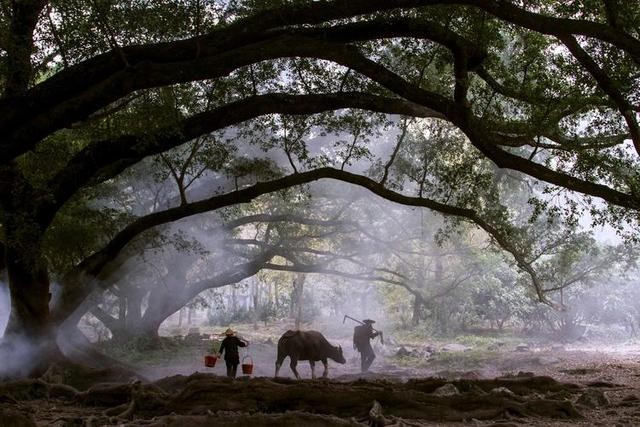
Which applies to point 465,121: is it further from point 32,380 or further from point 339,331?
point 339,331

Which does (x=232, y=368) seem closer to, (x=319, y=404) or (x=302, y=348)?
(x=302, y=348)

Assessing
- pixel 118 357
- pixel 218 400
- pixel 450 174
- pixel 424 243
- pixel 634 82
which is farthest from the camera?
pixel 424 243

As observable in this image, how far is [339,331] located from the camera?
110 ft

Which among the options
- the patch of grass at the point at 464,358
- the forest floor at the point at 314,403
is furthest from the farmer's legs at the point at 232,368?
the patch of grass at the point at 464,358

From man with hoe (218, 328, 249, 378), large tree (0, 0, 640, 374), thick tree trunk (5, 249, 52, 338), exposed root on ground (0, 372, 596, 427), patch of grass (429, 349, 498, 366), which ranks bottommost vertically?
exposed root on ground (0, 372, 596, 427)

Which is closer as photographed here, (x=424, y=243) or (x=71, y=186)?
(x=71, y=186)

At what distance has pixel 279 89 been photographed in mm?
Result: 10523

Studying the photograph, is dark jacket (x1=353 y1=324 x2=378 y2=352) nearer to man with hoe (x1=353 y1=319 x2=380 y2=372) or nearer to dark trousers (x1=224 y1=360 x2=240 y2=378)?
man with hoe (x1=353 y1=319 x2=380 y2=372)

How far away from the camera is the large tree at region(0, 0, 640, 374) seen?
21.4 feet

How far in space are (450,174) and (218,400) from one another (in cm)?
593

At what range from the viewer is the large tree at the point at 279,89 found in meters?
6.53

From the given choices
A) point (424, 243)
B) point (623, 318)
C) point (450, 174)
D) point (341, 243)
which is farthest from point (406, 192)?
point (450, 174)

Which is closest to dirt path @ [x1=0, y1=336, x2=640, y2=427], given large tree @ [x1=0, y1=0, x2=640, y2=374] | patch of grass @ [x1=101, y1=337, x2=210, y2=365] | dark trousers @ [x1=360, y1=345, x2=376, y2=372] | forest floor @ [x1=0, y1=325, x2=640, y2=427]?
forest floor @ [x1=0, y1=325, x2=640, y2=427]

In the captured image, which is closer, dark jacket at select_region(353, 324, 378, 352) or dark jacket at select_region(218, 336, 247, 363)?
dark jacket at select_region(218, 336, 247, 363)
